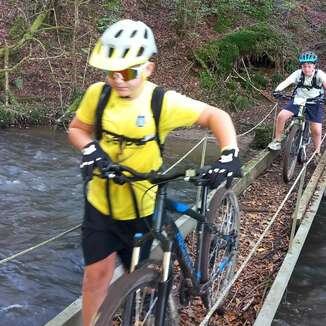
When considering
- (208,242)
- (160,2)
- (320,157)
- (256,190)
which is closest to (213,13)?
(160,2)

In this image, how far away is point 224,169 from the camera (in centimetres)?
272

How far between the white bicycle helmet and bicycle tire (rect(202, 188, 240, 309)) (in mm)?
1418

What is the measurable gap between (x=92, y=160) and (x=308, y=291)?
343 centimetres

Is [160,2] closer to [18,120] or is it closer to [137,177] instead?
[18,120]

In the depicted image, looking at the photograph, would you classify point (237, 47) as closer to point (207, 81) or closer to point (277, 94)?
point (207, 81)

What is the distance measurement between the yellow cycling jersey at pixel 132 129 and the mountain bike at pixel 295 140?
17.5ft

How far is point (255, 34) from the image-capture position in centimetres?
1800

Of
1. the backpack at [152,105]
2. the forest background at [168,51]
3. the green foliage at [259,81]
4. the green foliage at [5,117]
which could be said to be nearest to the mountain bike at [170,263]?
the backpack at [152,105]

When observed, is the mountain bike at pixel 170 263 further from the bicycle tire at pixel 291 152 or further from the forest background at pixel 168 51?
the forest background at pixel 168 51

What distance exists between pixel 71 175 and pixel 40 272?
3.84m

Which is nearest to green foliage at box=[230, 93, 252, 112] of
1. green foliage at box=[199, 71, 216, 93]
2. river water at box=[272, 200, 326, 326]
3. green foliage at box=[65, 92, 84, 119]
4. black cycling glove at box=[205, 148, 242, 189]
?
green foliage at box=[199, 71, 216, 93]

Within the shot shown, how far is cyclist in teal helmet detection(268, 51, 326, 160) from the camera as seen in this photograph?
816cm

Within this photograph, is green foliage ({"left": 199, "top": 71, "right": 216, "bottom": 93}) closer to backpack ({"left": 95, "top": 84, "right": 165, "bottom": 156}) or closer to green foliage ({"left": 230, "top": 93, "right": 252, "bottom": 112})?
green foliage ({"left": 230, "top": 93, "right": 252, "bottom": 112})

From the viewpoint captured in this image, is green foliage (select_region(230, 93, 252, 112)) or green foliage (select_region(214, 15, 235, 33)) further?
green foliage (select_region(214, 15, 235, 33))
